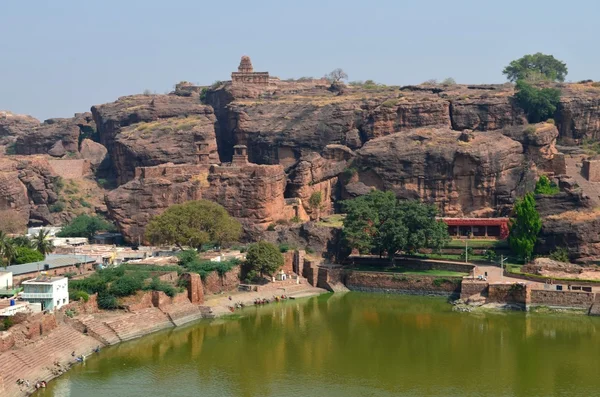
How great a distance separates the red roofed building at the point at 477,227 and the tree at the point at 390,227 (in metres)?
4.89

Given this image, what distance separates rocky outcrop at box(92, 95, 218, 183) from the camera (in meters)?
66.9

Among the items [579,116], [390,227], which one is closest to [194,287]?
[390,227]

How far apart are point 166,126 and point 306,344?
120ft

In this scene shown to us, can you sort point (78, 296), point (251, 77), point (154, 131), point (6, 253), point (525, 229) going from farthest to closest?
point (251, 77) → point (154, 131) → point (525, 229) → point (6, 253) → point (78, 296)

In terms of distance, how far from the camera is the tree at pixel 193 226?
49844mm

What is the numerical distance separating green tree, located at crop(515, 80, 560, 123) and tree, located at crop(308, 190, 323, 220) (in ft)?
56.9

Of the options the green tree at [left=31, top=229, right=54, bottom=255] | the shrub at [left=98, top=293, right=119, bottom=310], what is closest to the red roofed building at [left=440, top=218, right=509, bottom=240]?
the green tree at [left=31, top=229, right=54, bottom=255]

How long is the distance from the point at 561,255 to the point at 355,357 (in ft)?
61.9

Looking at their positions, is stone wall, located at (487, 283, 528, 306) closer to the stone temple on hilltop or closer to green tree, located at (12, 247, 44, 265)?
green tree, located at (12, 247, 44, 265)

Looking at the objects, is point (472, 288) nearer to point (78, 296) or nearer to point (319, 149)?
point (78, 296)

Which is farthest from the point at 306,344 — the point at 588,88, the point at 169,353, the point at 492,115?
the point at 588,88

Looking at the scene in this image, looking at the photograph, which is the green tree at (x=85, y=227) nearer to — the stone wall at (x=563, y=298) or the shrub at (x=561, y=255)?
the shrub at (x=561, y=255)

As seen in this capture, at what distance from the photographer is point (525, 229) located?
163ft

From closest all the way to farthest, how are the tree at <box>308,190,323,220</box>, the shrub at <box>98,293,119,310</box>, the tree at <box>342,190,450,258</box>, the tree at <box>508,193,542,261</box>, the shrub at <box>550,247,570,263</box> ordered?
the shrub at <box>98,293,119,310</box>
the shrub at <box>550,247,570,263</box>
the tree at <box>342,190,450,258</box>
the tree at <box>508,193,542,261</box>
the tree at <box>308,190,323,220</box>
